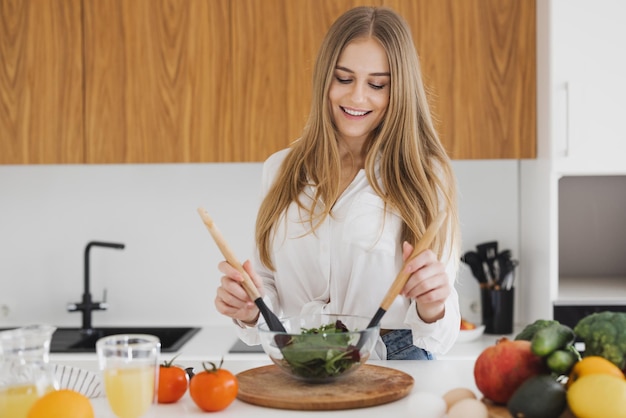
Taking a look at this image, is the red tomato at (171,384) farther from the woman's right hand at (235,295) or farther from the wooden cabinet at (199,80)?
the wooden cabinet at (199,80)

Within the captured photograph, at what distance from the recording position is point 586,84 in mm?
2693

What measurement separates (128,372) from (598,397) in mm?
628

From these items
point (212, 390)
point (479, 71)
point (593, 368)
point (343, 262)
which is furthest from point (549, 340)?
point (479, 71)

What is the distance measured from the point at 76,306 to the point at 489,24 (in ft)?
5.61

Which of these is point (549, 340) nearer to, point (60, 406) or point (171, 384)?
point (171, 384)

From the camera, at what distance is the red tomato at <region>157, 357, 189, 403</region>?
4.42ft

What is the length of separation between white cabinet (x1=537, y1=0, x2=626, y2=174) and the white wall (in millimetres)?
1112

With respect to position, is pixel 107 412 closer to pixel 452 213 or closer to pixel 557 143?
pixel 452 213

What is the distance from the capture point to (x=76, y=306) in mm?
3045

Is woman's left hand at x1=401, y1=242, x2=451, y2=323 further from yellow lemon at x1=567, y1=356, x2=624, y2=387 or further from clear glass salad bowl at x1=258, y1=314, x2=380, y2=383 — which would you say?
yellow lemon at x1=567, y1=356, x2=624, y2=387

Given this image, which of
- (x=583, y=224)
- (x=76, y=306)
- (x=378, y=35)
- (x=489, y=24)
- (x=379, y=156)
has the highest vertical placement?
(x=489, y=24)

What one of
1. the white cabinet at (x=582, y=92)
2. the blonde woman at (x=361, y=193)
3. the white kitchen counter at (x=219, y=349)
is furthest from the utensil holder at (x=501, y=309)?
the blonde woman at (x=361, y=193)

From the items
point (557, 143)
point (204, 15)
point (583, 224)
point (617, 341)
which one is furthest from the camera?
point (583, 224)

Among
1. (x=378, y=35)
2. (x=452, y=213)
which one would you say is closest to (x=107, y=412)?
(x=452, y=213)
